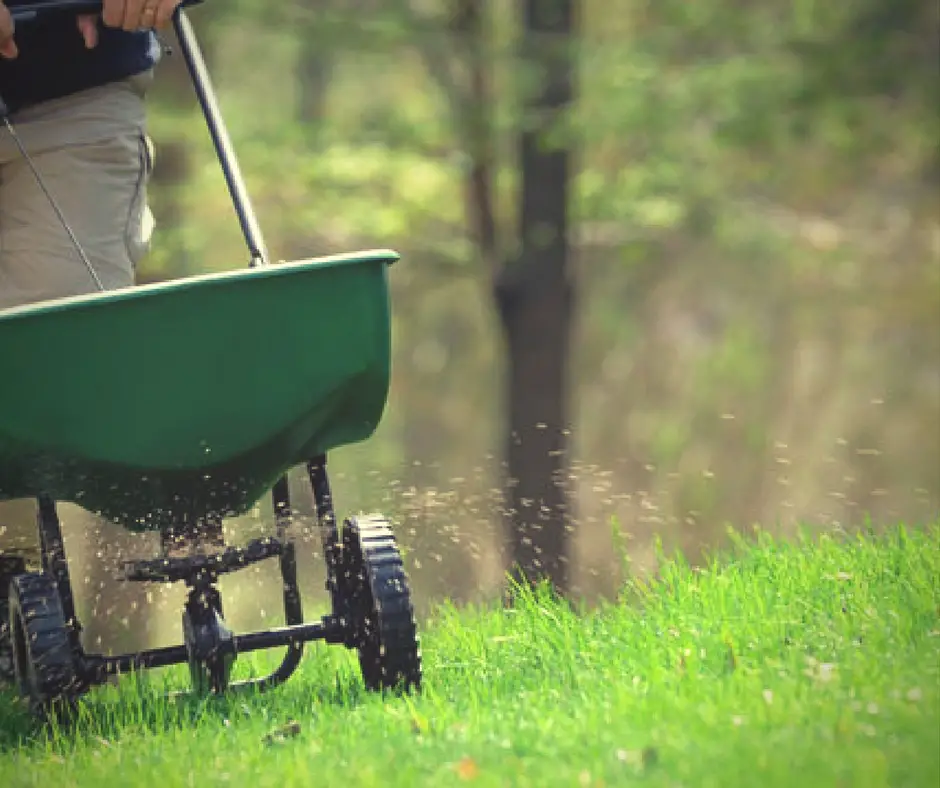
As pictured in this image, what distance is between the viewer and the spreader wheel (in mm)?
3688

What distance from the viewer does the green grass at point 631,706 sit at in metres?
2.89

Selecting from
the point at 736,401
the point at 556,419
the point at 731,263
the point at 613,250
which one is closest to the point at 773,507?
the point at 736,401

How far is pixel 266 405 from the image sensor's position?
359 centimetres

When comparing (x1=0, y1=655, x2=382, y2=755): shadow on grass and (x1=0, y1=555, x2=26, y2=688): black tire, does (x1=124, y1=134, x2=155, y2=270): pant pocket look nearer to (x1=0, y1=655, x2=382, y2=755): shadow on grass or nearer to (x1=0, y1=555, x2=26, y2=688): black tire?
(x1=0, y1=555, x2=26, y2=688): black tire

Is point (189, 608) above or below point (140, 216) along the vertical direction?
below

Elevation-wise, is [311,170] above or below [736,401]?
above

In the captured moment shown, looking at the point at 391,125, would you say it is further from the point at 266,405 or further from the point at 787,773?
the point at 787,773

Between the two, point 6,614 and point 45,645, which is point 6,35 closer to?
point 45,645

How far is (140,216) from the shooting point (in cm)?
418

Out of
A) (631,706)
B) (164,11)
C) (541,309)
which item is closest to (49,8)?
(164,11)

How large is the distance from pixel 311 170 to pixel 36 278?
18.4 feet

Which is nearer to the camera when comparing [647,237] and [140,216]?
[140,216]

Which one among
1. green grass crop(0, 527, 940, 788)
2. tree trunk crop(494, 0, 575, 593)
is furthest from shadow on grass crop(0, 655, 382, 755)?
tree trunk crop(494, 0, 575, 593)

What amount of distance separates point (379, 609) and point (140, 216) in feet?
4.00
